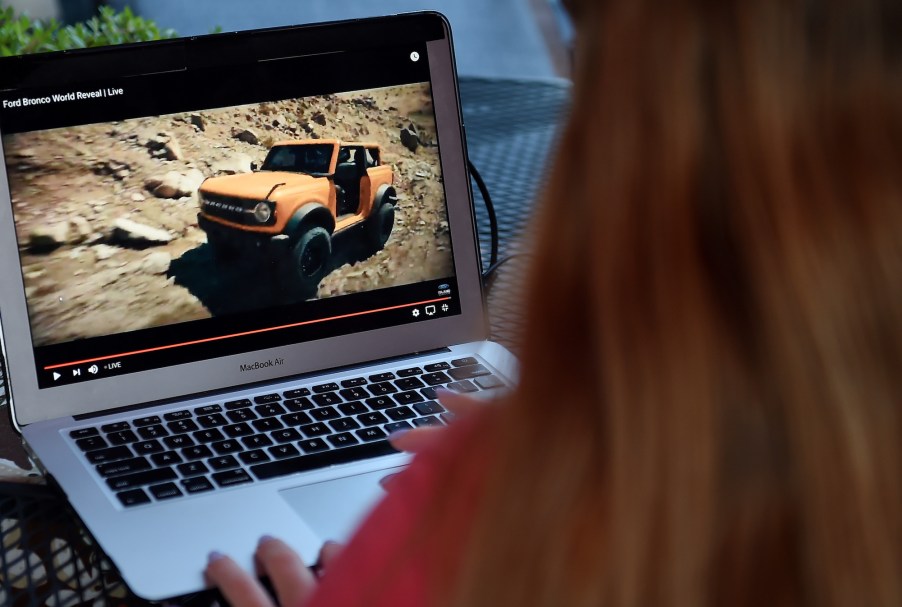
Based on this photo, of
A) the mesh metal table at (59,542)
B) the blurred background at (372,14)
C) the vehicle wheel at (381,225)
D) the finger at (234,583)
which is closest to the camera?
the mesh metal table at (59,542)

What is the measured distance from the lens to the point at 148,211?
0.85 meters

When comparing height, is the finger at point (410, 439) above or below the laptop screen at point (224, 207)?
below

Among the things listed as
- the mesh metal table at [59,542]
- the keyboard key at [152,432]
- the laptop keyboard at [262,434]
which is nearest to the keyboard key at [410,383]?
the laptop keyboard at [262,434]

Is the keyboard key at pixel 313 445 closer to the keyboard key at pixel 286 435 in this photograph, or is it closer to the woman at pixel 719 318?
the keyboard key at pixel 286 435

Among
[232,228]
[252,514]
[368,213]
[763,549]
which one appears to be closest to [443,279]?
[368,213]

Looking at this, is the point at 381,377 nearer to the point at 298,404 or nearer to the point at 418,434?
the point at 298,404

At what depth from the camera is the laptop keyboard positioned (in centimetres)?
75

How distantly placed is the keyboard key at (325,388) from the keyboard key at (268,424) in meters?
0.06

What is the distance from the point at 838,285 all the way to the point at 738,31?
9 centimetres

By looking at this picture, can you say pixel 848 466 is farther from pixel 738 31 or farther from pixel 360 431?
pixel 360 431

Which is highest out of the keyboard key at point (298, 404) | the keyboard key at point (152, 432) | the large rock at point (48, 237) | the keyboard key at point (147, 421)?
the large rock at point (48, 237)

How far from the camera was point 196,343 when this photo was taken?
0.87m

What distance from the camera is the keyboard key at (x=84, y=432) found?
803 millimetres

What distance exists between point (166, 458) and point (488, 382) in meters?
0.31
